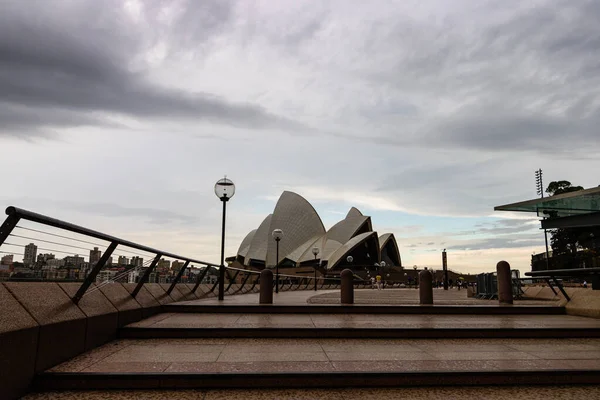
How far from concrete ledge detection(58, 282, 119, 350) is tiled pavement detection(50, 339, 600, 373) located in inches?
5.9

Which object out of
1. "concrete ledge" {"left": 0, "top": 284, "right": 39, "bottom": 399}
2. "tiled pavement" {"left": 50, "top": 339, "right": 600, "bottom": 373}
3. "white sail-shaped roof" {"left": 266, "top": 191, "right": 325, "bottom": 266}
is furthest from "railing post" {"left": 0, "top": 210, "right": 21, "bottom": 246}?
"white sail-shaped roof" {"left": 266, "top": 191, "right": 325, "bottom": 266}

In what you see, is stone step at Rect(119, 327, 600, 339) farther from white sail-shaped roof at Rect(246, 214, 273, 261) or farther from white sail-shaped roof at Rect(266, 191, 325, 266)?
white sail-shaped roof at Rect(246, 214, 273, 261)

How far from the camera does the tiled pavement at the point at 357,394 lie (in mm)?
3887

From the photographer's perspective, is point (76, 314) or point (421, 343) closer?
point (76, 314)

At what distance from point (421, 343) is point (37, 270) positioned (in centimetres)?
524

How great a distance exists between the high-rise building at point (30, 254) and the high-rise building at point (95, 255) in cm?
67

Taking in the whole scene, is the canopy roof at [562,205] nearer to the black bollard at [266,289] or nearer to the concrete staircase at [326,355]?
the concrete staircase at [326,355]

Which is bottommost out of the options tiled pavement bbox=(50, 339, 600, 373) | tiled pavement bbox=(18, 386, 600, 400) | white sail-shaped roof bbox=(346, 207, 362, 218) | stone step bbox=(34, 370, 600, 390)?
tiled pavement bbox=(18, 386, 600, 400)

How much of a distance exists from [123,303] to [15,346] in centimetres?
315

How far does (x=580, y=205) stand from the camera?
1477 cm

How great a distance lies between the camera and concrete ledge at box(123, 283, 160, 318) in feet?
24.8

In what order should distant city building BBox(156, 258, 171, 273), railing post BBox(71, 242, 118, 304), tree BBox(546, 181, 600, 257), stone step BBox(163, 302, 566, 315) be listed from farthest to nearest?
tree BBox(546, 181, 600, 257)
stone step BBox(163, 302, 566, 315)
distant city building BBox(156, 258, 171, 273)
railing post BBox(71, 242, 118, 304)

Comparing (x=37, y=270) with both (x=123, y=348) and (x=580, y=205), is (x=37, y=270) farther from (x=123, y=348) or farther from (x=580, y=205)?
(x=580, y=205)

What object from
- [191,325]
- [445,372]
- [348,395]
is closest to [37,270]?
[191,325]
